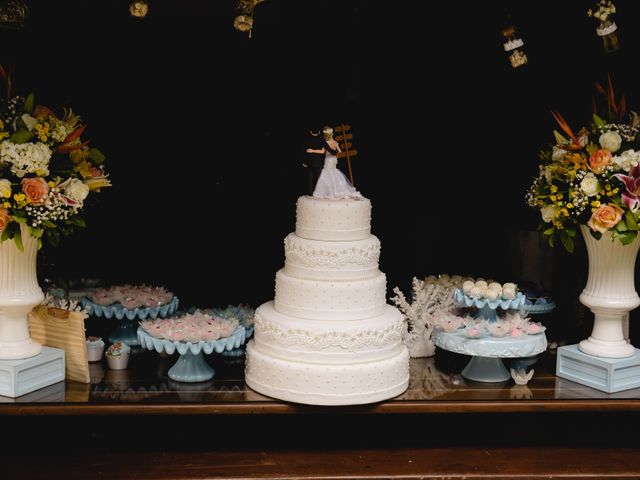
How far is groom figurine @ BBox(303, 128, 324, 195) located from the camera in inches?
169

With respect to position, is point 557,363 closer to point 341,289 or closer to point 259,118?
point 341,289

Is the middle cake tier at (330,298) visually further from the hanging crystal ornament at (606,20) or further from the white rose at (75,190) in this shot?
the hanging crystal ornament at (606,20)

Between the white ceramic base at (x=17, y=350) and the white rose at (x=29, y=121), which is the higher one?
the white rose at (x=29, y=121)

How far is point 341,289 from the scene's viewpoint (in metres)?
4.15

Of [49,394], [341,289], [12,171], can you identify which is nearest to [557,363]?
[341,289]

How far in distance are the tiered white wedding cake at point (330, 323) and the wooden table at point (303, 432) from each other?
106 mm

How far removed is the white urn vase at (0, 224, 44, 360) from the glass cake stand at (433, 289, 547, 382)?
1.98m

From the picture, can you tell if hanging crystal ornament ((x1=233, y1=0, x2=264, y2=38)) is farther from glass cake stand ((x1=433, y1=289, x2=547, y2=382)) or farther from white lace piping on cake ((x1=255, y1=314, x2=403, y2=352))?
glass cake stand ((x1=433, y1=289, x2=547, y2=382))

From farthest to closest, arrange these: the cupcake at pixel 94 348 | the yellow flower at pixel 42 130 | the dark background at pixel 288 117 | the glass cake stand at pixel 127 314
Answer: the dark background at pixel 288 117 < the glass cake stand at pixel 127 314 < the cupcake at pixel 94 348 < the yellow flower at pixel 42 130

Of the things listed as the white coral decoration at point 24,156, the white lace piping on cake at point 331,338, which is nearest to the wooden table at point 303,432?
the white lace piping on cake at point 331,338

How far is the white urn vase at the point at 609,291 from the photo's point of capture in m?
4.34

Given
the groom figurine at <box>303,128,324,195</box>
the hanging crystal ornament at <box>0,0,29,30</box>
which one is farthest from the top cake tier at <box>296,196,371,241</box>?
the hanging crystal ornament at <box>0,0,29,30</box>

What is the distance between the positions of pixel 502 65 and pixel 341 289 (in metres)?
2.09

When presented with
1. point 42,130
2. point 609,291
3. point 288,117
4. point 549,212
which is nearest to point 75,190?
point 42,130
